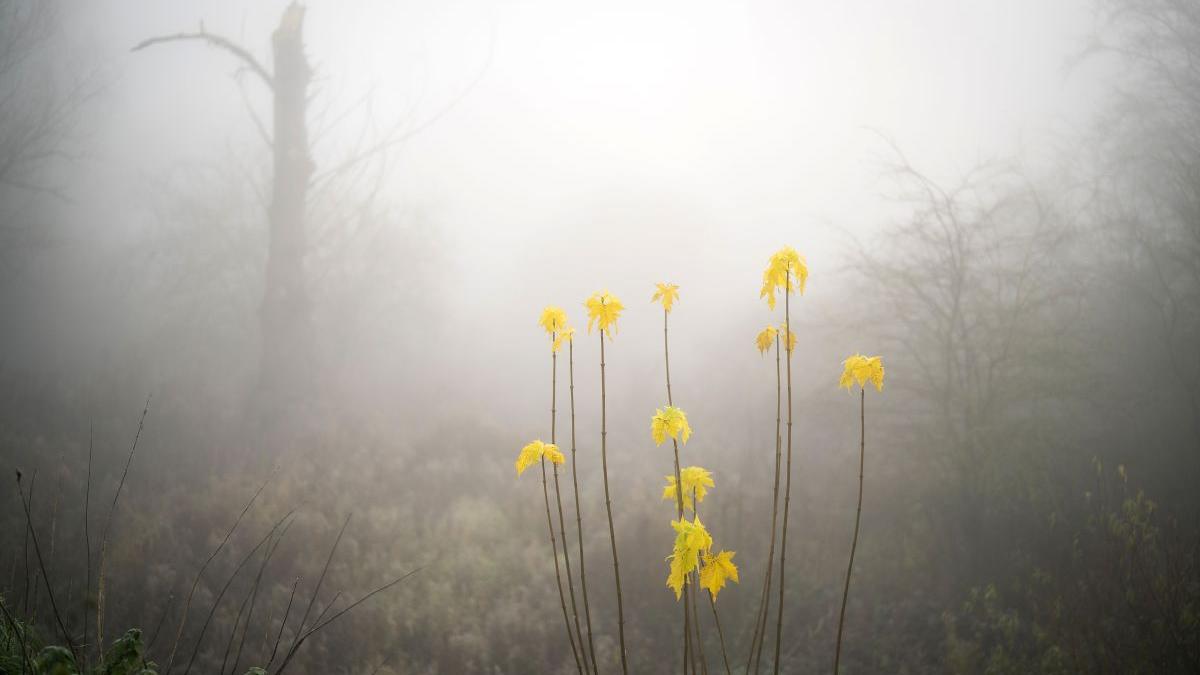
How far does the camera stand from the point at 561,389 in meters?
13.7

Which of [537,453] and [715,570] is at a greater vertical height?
[537,453]

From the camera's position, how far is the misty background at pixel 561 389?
5.40m

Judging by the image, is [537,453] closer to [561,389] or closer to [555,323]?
[555,323]

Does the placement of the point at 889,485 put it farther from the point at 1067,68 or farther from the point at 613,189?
the point at 613,189

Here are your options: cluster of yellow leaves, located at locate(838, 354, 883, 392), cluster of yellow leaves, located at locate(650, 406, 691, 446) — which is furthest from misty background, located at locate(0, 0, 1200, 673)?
cluster of yellow leaves, located at locate(838, 354, 883, 392)

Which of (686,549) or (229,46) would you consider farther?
(229,46)

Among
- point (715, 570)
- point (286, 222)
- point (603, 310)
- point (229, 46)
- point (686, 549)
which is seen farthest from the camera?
point (286, 222)

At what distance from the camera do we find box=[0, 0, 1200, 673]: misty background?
17.7 ft

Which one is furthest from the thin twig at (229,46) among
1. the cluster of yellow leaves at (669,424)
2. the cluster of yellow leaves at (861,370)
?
the cluster of yellow leaves at (861,370)

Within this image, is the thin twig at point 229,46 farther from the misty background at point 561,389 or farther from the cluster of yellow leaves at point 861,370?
the cluster of yellow leaves at point 861,370

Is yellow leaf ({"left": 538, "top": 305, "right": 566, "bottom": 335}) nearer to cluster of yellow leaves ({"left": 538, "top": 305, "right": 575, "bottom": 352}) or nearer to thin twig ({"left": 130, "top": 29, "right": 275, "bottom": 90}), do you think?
cluster of yellow leaves ({"left": 538, "top": 305, "right": 575, "bottom": 352})

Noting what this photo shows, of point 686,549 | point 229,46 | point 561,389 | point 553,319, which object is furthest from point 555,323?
point 561,389

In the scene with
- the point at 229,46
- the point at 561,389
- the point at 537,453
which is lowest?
the point at 537,453

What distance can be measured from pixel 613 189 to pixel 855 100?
71.9ft
